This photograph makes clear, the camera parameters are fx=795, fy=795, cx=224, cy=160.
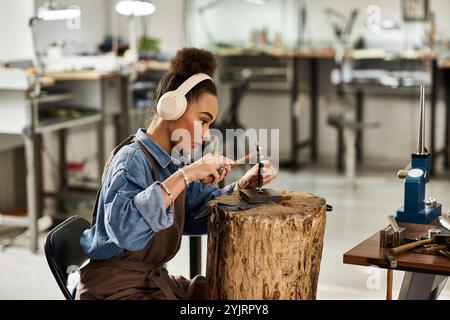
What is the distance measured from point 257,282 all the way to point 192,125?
1.55 ft

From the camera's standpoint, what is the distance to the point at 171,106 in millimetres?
2176

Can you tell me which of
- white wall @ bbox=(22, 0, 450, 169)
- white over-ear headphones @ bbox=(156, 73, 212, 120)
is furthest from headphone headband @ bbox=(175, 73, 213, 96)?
white wall @ bbox=(22, 0, 450, 169)

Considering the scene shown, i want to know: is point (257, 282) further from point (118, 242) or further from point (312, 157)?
point (312, 157)

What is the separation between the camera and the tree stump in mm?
2109

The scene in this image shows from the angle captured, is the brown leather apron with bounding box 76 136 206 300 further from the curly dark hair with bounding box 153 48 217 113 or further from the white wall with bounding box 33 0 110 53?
the white wall with bounding box 33 0 110 53

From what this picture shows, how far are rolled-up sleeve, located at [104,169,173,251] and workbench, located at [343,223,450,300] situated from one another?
0.50 m

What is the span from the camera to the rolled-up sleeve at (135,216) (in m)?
2.03

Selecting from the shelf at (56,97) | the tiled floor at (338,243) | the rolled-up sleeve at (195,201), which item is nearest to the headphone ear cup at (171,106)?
the rolled-up sleeve at (195,201)

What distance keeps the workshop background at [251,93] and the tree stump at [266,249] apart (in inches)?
84.7

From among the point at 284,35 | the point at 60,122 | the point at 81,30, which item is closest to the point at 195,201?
the point at 60,122

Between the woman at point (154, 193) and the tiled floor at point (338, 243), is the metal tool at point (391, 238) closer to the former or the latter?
the woman at point (154, 193)

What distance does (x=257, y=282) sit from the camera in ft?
7.11

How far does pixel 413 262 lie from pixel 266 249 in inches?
15.1
